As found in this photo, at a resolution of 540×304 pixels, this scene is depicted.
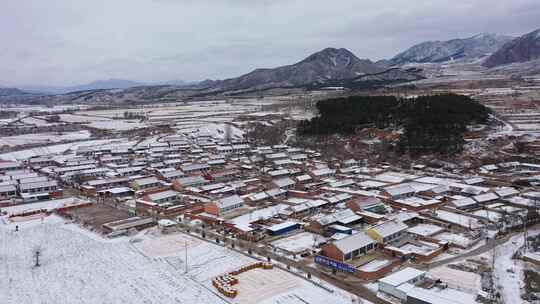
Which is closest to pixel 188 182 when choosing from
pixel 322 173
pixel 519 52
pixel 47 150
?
pixel 322 173

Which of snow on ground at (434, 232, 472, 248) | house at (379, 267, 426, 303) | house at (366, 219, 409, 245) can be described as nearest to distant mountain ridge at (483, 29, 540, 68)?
snow on ground at (434, 232, 472, 248)

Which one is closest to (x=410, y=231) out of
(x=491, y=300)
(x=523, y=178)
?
(x=491, y=300)

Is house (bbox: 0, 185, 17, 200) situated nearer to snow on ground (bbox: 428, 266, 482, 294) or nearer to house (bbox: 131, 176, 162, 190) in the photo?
house (bbox: 131, 176, 162, 190)

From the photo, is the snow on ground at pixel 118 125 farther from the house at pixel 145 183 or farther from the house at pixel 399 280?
the house at pixel 399 280

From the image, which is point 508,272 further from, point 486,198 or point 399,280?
point 486,198

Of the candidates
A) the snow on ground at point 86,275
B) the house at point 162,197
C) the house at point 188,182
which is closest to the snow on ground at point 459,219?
the snow on ground at point 86,275

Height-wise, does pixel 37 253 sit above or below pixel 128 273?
above

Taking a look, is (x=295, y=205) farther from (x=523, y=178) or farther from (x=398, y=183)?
(x=523, y=178)
